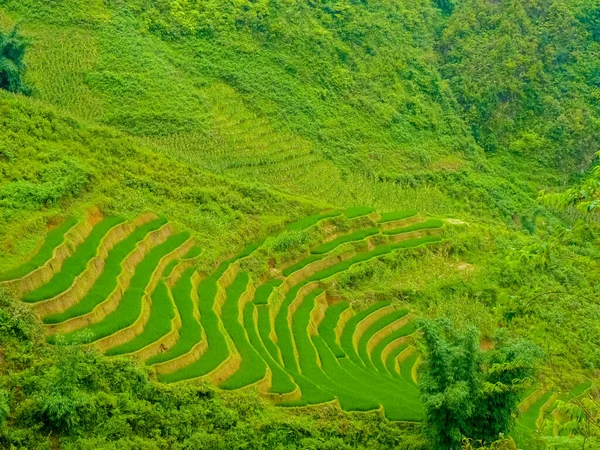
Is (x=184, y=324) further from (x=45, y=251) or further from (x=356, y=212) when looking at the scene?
(x=356, y=212)

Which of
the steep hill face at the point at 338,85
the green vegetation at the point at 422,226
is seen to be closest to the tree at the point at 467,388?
the green vegetation at the point at 422,226

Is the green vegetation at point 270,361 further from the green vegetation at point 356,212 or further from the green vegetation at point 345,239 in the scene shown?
the green vegetation at point 356,212

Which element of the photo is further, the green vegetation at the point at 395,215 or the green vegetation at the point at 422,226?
the green vegetation at the point at 395,215

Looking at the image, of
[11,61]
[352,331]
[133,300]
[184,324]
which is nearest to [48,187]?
[133,300]

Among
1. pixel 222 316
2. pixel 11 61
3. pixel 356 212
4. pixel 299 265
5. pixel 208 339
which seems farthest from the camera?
pixel 356 212

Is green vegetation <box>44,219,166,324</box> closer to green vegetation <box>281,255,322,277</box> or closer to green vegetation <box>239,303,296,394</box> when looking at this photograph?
green vegetation <box>239,303,296,394</box>

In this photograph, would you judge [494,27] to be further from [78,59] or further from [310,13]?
[78,59]
